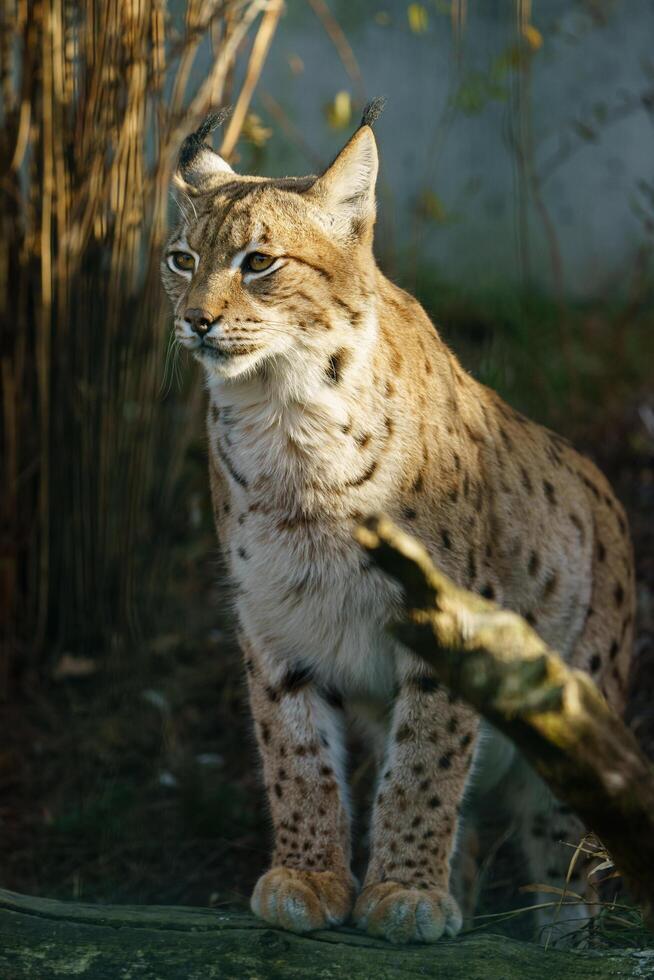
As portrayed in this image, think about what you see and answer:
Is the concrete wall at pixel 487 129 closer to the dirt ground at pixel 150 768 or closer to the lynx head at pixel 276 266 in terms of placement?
the dirt ground at pixel 150 768

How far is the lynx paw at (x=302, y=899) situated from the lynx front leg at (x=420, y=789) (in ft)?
0.27

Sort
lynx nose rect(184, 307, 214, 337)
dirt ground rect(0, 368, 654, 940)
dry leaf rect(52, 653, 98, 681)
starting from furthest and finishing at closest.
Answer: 1. dry leaf rect(52, 653, 98, 681)
2. dirt ground rect(0, 368, 654, 940)
3. lynx nose rect(184, 307, 214, 337)

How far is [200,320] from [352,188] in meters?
0.70

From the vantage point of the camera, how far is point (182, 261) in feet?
12.6

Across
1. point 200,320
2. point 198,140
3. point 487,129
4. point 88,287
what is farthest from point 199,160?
point 487,129

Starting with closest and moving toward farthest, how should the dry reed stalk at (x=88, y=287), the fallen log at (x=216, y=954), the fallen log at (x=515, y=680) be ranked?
1. the fallen log at (x=515, y=680)
2. the fallen log at (x=216, y=954)
3. the dry reed stalk at (x=88, y=287)

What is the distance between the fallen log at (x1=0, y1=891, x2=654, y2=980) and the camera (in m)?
2.90

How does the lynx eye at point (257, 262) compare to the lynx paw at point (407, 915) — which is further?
the lynx eye at point (257, 262)

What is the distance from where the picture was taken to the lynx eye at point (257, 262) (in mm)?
3650

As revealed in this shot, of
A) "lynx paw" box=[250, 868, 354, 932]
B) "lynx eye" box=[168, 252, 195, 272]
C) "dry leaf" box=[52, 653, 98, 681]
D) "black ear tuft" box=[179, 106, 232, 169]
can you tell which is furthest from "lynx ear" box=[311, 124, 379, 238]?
"dry leaf" box=[52, 653, 98, 681]

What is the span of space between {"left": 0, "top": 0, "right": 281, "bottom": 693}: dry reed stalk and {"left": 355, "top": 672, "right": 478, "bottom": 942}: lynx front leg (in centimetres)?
242

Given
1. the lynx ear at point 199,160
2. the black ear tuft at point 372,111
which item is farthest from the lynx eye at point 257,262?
the lynx ear at point 199,160

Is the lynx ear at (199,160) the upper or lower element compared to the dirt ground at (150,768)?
upper

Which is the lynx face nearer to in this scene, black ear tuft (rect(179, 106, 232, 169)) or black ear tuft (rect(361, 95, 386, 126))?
black ear tuft (rect(361, 95, 386, 126))
